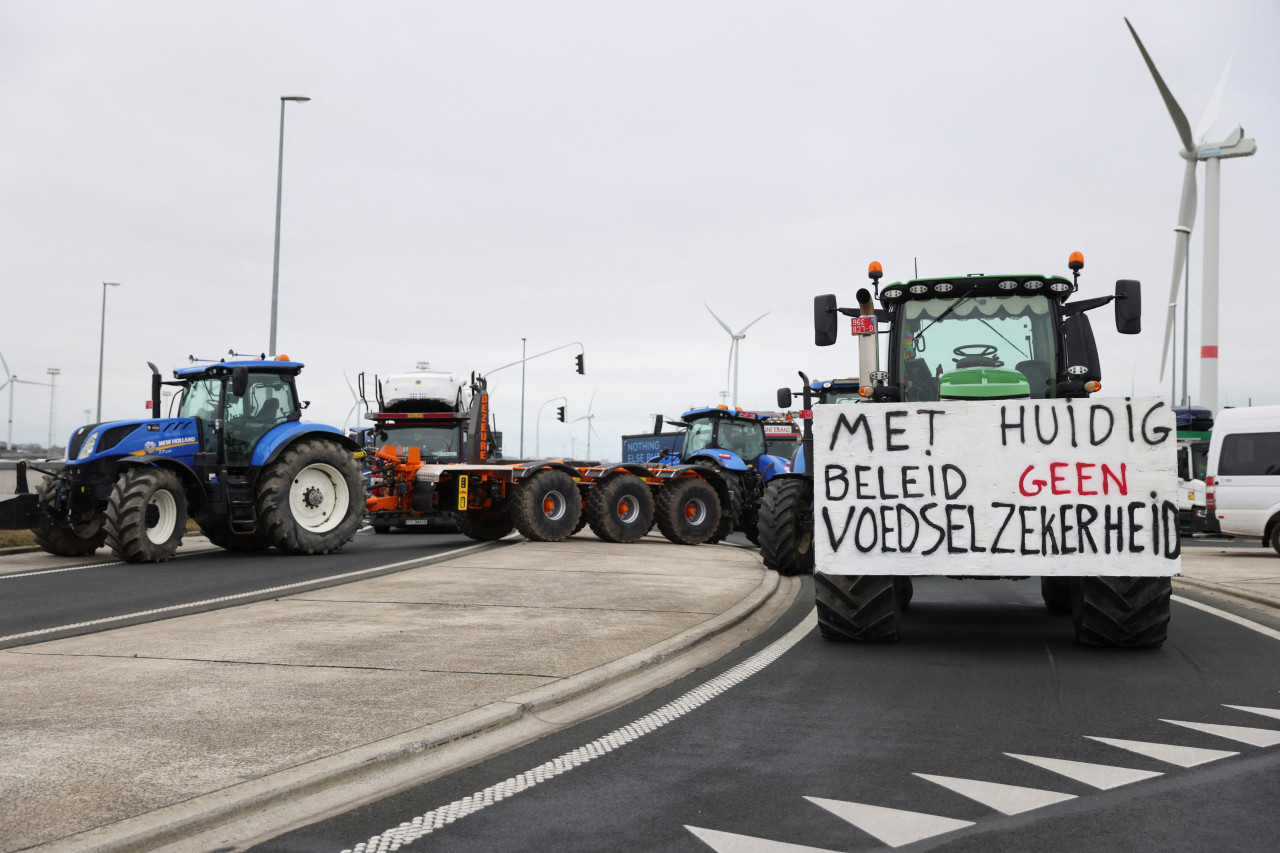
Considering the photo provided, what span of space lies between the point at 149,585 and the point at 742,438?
12.2 m

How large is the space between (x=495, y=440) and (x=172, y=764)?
20.5 m

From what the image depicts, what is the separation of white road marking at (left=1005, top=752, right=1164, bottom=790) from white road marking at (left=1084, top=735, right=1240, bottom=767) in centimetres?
26

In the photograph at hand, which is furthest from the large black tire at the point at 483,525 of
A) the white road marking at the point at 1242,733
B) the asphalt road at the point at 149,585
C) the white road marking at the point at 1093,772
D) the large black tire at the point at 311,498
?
the white road marking at the point at 1093,772

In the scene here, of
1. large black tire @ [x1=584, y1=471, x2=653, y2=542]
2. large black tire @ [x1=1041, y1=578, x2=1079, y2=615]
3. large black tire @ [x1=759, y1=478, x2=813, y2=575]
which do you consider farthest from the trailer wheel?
large black tire @ [x1=584, y1=471, x2=653, y2=542]

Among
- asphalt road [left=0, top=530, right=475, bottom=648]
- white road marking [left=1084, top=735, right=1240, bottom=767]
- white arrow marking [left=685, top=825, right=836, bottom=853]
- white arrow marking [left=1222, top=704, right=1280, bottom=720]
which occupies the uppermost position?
white arrow marking [left=1222, top=704, right=1280, bottom=720]

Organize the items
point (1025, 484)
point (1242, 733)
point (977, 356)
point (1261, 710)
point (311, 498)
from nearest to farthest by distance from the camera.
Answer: point (1242, 733) → point (1261, 710) → point (1025, 484) → point (977, 356) → point (311, 498)

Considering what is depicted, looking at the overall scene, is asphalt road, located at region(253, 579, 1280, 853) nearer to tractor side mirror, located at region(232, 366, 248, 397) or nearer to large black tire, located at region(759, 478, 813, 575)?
large black tire, located at region(759, 478, 813, 575)

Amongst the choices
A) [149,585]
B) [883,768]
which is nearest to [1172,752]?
[883,768]

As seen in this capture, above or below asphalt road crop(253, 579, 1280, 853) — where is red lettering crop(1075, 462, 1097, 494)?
above

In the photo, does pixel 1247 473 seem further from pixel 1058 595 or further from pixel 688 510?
pixel 1058 595

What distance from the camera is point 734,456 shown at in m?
21.4

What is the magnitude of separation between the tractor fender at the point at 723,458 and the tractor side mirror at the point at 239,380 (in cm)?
870

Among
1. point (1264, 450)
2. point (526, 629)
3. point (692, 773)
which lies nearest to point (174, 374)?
point (526, 629)

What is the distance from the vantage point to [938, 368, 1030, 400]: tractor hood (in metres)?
8.63
